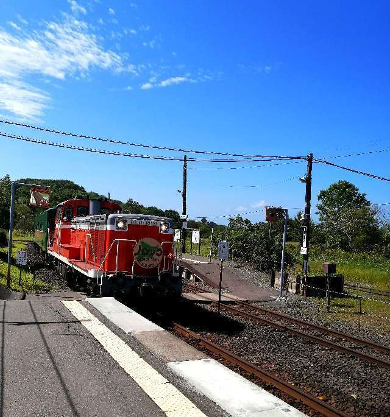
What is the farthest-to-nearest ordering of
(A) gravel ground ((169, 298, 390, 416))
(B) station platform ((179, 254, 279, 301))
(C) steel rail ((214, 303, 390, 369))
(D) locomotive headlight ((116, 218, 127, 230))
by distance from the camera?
(B) station platform ((179, 254, 279, 301)) → (D) locomotive headlight ((116, 218, 127, 230)) → (C) steel rail ((214, 303, 390, 369)) → (A) gravel ground ((169, 298, 390, 416))

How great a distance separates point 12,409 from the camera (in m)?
4.51

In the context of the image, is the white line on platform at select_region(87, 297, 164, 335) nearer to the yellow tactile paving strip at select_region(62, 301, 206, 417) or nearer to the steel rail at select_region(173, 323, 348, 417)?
the yellow tactile paving strip at select_region(62, 301, 206, 417)

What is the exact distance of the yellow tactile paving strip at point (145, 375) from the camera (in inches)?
183

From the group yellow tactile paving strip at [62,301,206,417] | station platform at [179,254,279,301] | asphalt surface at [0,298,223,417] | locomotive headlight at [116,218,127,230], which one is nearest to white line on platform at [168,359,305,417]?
asphalt surface at [0,298,223,417]

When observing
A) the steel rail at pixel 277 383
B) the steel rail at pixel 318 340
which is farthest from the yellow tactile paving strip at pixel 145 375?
the steel rail at pixel 318 340

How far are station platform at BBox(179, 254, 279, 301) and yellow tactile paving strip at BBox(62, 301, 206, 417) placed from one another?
23.4 ft

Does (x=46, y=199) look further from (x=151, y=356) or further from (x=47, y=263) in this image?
(x=151, y=356)

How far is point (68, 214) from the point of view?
1603cm

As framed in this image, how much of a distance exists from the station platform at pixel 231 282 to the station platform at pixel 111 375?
731cm

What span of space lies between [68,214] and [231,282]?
781 cm

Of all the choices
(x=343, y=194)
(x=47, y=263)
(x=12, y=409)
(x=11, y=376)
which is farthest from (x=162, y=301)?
(x=343, y=194)

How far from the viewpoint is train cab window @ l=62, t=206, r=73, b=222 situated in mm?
15836

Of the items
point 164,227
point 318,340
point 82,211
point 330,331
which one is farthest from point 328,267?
point 82,211

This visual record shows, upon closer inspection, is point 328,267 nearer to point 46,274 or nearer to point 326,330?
point 326,330
